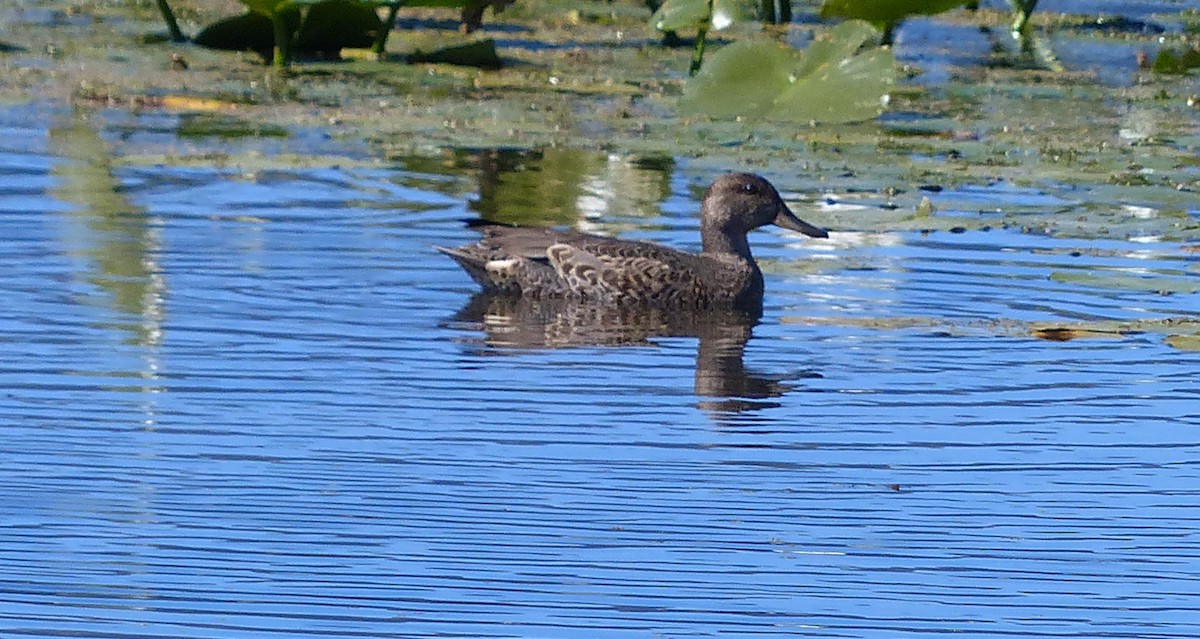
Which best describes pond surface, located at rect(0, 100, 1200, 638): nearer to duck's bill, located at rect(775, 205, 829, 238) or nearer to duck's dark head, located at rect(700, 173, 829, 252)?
duck's bill, located at rect(775, 205, 829, 238)

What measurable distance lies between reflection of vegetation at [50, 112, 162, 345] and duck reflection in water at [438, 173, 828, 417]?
1161 mm

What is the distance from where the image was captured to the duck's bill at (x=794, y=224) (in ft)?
31.5

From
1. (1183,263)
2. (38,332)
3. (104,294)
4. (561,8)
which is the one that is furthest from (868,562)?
(561,8)

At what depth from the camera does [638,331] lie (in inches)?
336

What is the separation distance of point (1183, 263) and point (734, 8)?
15.2 feet

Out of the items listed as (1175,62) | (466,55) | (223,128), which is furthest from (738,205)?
(1175,62)

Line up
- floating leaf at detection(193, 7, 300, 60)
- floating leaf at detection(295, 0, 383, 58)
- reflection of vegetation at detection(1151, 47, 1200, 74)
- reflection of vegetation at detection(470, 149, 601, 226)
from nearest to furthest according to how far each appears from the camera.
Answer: reflection of vegetation at detection(470, 149, 601, 226) < reflection of vegetation at detection(1151, 47, 1200, 74) < floating leaf at detection(295, 0, 383, 58) < floating leaf at detection(193, 7, 300, 60)

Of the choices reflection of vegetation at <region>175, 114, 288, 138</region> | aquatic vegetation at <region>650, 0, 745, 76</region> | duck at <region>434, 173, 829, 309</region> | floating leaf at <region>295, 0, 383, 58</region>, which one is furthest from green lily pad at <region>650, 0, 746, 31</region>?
duck at <region>434, 173, 829, 309</region>

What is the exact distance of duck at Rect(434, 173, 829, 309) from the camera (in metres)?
8.95

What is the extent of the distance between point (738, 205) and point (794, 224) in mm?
275

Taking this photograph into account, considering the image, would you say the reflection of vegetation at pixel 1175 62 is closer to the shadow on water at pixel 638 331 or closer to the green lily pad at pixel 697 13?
the green lily pad at pixel 697 13

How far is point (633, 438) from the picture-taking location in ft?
21.1

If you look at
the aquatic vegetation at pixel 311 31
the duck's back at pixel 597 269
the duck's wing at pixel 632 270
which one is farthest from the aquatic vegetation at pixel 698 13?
the duck's wing at pixel 632 270

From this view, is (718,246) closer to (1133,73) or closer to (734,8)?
(734,8)
